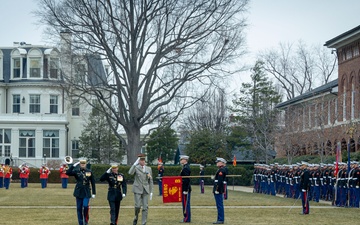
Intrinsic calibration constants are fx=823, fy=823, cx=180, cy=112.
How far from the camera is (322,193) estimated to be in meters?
38.9

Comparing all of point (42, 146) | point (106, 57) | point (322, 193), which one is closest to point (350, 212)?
point (322, 193)

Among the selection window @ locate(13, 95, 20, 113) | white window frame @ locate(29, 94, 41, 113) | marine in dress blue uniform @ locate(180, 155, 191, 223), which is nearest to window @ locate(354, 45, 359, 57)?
marine in dress blue uniform @ locate(180, 155, 191, 223)

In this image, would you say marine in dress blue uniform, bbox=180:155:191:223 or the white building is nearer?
marine in dress blue uniform, bbox=180:155:191:223

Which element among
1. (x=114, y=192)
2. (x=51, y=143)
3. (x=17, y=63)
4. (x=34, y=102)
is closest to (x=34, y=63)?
(x=17, y=63)

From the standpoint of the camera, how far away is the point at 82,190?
75.4ft

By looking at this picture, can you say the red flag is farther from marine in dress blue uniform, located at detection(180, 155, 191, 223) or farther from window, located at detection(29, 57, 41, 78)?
window, located at detection(29, 57, 41, 78)

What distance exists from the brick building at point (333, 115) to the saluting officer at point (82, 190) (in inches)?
1021

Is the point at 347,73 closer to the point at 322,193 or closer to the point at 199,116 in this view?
the point at 322,193

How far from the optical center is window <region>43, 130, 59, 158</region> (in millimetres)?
81500

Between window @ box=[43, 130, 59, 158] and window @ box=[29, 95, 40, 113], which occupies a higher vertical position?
window @ box=[29, 95, 40, 113]

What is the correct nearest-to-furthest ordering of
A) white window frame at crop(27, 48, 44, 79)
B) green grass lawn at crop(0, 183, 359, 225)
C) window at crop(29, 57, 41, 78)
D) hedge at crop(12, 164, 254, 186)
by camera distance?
1. green grass lawn at crop(0, 183, 359, 225)
2. hedge at crop(12, 164, 254, 186)
3. white window frame at crop(27, 48, 44, 79)
4. window at crop(29, 57, 41, 78)

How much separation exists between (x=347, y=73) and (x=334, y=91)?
3972mm

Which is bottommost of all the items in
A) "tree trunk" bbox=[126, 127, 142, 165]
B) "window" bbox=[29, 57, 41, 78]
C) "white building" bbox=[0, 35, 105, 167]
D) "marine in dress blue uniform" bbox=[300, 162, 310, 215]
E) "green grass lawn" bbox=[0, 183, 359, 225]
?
"green grass lawn" bbox=[0, 183, 359, 225]

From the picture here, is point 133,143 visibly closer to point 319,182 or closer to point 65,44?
point 65,44
